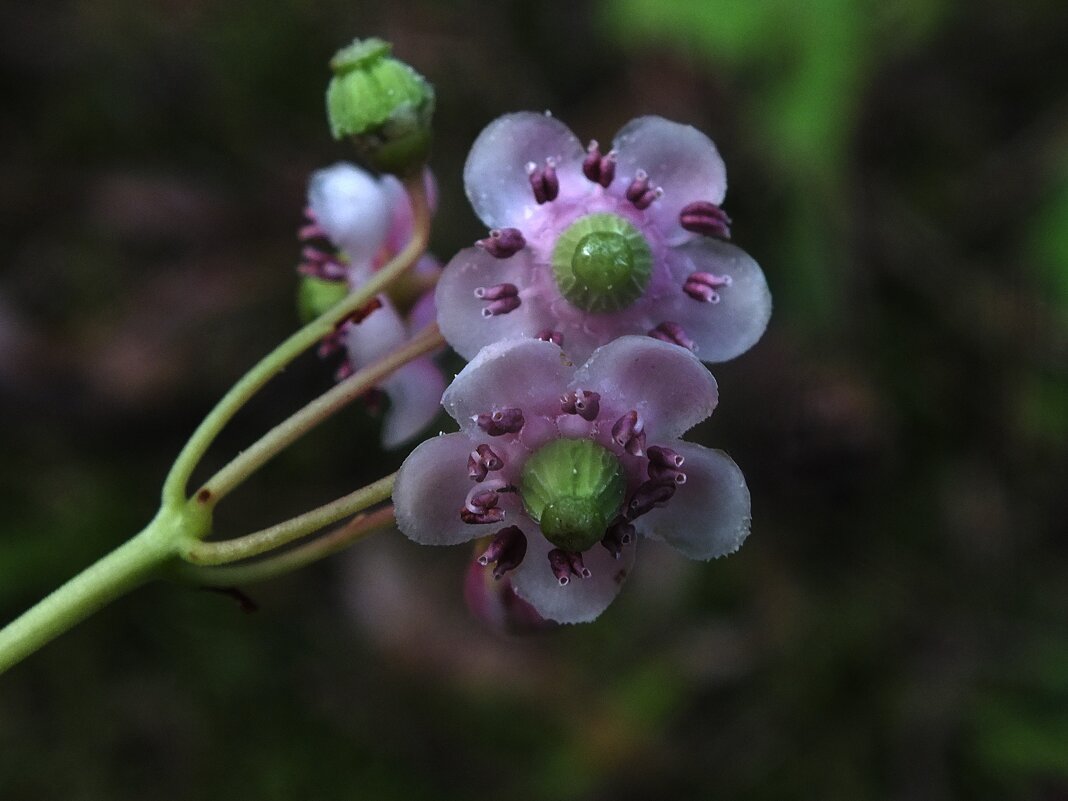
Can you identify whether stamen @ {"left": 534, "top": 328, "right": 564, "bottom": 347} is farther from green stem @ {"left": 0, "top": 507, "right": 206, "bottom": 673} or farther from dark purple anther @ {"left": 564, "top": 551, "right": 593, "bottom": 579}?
green stem @ {"left": 0, "top": 507, "right": 206, "bottom": 673}

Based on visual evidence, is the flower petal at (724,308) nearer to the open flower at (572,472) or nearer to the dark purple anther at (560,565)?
the open flower at (572,472)

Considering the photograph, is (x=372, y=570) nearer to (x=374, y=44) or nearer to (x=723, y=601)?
(x=723, y=601)

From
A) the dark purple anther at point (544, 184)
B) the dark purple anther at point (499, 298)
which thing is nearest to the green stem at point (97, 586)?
the dark purple anther at point (499, 298)


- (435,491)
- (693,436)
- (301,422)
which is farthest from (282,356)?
(693,436)

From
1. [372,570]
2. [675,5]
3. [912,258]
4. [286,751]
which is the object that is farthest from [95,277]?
[912,258]

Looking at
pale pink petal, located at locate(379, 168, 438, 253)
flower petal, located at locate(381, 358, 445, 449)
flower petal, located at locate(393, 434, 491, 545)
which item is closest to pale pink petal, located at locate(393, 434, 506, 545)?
flower petal, located at locate(393, 434, 491, 545)
